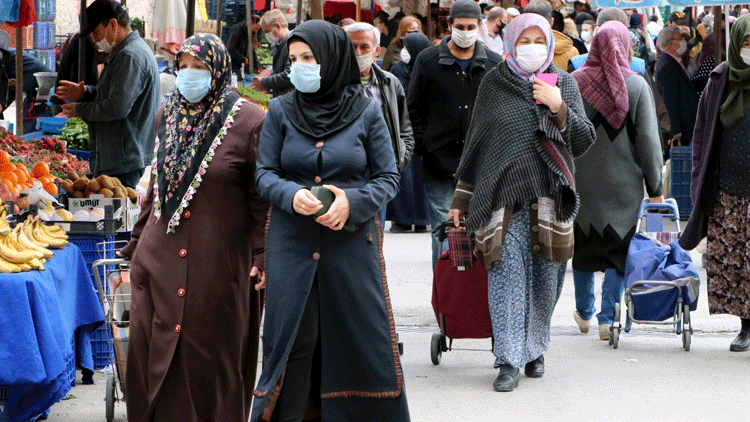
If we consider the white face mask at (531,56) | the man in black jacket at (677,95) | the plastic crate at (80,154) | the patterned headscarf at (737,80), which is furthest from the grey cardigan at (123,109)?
the man in black jacket at (677,95)

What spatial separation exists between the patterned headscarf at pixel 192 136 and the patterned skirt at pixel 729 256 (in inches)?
150

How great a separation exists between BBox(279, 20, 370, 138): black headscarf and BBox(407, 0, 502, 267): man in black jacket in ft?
11.0

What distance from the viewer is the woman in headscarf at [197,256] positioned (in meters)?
4.95

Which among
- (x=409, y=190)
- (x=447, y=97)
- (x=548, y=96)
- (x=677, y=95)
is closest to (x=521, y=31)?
(x=548, y=96)

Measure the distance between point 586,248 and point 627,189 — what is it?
456mm

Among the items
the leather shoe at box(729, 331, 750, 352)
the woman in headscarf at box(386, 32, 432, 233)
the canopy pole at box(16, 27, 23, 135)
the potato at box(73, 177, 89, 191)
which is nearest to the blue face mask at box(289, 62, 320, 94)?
the potato at box(73, 177, 89, 191)

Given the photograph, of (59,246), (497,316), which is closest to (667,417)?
(497,316)

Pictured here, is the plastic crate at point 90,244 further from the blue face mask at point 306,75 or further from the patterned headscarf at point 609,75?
the patterned headscarf at point 609,75

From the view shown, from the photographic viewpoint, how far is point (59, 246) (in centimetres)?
614

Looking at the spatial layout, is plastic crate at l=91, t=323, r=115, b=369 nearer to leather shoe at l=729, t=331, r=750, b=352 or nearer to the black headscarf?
the black headscarf

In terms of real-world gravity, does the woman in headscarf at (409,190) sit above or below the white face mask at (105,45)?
below

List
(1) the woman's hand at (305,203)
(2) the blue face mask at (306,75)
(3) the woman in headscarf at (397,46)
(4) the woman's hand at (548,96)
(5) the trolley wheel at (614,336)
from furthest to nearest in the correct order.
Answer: (3) the woman in headscarf at (397,46) < (5) the trolley wheel at (614,336) < (4) the woman's hand at (548,96) < (2) the blue face mask at (306,75) < (1) the woman's hand at (305,203)

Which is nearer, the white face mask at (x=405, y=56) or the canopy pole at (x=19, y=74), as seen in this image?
the canopy pole at (x=19, y=74)

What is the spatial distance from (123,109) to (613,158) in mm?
3226
